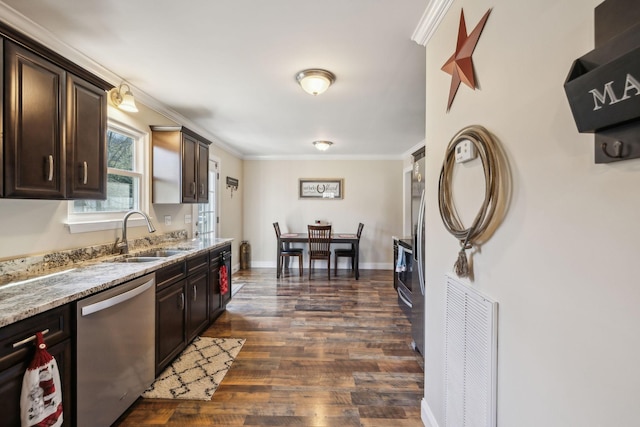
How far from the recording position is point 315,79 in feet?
7.64

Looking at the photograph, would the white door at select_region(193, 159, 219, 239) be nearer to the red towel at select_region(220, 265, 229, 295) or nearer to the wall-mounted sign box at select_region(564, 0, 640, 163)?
the red towel at select_region(220, 265, 229, 295)

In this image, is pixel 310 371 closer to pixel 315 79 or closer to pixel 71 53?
pixel 315 79

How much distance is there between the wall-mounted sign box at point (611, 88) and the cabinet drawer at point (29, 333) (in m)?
2.01

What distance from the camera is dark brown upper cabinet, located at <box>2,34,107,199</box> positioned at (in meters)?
1.42

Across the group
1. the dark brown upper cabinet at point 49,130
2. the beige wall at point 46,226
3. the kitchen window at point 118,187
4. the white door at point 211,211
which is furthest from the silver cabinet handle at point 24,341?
the white door at point 211,211

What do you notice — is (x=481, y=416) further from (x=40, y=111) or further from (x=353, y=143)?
(x=353, y=143)

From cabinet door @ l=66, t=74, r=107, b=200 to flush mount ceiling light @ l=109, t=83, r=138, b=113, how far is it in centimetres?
31

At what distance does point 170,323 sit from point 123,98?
192cm

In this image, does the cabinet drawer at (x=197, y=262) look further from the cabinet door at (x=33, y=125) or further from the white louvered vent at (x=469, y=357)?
the white louvered vent at (x=469, y=357)

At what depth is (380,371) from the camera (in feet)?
7.47

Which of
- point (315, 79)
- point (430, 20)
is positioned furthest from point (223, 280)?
point (430, 20)

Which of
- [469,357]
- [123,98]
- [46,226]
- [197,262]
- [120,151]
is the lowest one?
[469,357]

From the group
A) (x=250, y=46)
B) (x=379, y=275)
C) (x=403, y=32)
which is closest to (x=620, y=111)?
(x=403, y=32)

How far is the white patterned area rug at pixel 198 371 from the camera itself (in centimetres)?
199
